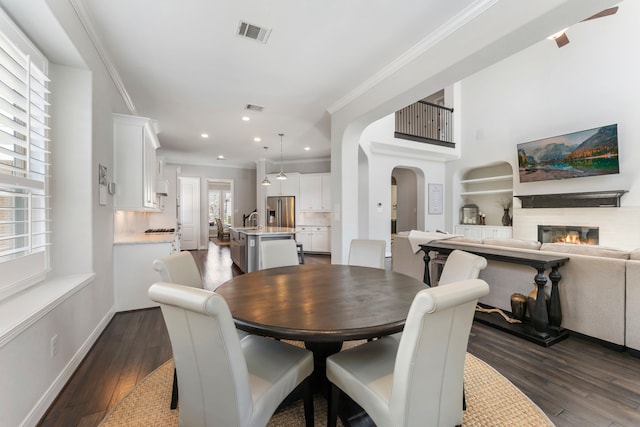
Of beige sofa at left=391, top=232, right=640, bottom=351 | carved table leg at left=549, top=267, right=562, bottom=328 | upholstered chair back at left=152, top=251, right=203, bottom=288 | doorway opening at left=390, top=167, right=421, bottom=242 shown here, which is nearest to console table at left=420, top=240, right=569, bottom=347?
carved table leg at left=549, top=267, right=562, bottom=328

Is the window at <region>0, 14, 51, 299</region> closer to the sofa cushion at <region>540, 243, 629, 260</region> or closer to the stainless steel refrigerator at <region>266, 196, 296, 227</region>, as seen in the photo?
the sofa cushion at <region>540, 243, 629, 260</region>

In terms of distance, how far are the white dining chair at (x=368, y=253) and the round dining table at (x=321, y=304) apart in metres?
0.47

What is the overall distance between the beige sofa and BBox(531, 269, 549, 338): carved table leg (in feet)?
1.02

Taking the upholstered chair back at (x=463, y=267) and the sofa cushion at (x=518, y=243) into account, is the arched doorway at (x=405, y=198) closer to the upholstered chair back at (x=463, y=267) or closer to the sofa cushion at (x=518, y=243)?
the sofa cushion at (x=518, y=243)

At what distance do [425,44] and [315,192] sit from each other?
17.7 ft

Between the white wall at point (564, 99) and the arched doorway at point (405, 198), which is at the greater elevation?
the white wall at point (564, 99)

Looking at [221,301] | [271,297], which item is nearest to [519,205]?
[271,297]

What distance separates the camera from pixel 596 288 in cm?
234

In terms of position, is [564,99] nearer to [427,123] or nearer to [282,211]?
[427,123]

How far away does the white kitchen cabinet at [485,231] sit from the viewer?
6355 mm

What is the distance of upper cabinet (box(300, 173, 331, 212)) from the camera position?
761cm

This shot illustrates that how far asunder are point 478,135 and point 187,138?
22.6ft

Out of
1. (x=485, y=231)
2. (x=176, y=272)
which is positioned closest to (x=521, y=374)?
(x=176, y=272)

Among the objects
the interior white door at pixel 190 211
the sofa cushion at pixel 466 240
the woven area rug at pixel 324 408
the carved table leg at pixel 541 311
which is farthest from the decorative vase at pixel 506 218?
the interior white door at pixel 190 211
